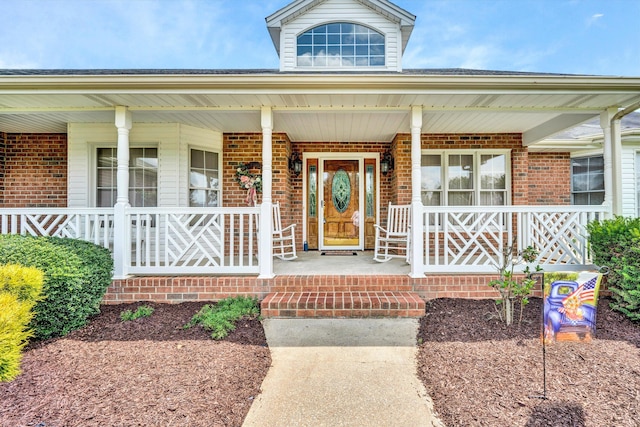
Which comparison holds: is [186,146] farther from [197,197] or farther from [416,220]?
[416,220]

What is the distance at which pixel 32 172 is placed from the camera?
5.78 m

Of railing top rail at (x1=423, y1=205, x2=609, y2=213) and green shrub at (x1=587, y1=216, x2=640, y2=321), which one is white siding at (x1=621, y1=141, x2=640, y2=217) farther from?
green shrub at (x1=587, y1=216, x2=640, y2=321)

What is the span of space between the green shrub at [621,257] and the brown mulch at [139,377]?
3.72m

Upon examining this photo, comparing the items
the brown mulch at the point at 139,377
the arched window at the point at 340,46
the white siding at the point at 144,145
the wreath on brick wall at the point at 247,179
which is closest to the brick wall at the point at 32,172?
the white siding at the point at 144,145

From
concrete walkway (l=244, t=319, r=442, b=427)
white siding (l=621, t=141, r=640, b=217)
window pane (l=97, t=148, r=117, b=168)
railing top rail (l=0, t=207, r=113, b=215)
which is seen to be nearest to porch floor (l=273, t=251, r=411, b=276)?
concrete walkway (l=244, t=319, r=442, b=427)

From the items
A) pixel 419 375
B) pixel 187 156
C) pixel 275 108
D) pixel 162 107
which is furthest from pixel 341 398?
pixel 187 156

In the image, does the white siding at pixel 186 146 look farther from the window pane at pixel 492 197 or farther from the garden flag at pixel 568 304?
the window pane at pixel 492 197

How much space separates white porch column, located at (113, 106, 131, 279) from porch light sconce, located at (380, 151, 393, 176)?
4.36 m

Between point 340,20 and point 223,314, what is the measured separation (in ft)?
17.4

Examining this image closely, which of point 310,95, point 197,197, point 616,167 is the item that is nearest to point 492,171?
point 616,167

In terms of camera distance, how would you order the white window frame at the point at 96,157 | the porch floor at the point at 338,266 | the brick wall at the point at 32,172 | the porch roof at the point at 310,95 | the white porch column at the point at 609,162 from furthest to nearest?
the brick wall at the point at 32,172, the white window frame at the point at 96,157, the porch floor at the point at 338,266, the white porch column at the point at 609,162, the porch roof at the point at 310,95

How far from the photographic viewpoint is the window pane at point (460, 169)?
20.3 feet

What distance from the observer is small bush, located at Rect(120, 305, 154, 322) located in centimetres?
356

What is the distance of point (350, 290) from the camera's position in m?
3.95
